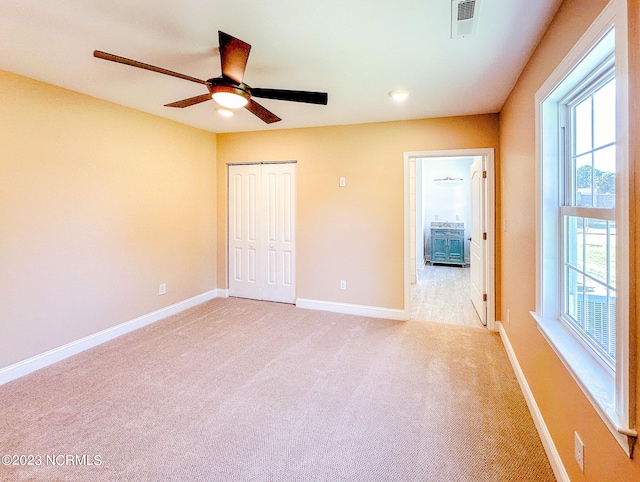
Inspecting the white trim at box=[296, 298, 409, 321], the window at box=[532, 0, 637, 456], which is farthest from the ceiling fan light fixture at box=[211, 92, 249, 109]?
the white trim at box=[296, 298, 409, 321]

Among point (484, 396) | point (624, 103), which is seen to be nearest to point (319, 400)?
point (484, 396)

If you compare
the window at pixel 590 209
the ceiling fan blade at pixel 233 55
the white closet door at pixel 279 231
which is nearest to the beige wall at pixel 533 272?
the window at pixel 590 209

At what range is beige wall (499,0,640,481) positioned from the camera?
125 cm

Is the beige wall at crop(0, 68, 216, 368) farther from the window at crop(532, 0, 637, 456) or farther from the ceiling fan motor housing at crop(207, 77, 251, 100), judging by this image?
the window at crop(532, 0, 637, 456)

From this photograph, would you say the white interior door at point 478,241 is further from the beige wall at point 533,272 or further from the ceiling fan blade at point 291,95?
the ceiling fan blade at point 291,95

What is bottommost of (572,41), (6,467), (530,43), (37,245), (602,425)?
(6,467)

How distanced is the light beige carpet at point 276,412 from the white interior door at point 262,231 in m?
1.37

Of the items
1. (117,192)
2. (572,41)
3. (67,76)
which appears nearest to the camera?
(572,41)

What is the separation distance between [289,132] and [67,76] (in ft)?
7.93

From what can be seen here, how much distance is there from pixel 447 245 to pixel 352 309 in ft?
14.3

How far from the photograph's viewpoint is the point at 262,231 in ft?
15.8

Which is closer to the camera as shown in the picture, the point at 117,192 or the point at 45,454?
the point at 45,454

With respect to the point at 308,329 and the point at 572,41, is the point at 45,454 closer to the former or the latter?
the point at 308,329

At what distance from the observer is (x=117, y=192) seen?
3475mm
